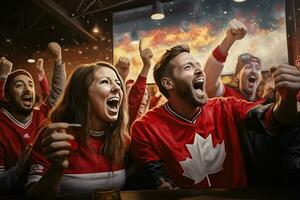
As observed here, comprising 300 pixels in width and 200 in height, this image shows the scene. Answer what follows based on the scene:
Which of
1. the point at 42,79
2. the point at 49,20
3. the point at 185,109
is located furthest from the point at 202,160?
the point at 49,20

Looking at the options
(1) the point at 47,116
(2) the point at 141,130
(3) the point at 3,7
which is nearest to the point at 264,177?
(2) the point at 141,130

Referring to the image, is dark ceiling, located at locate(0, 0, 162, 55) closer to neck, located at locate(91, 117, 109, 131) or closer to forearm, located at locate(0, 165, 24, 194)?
neck, located at locate(91, 117, 109, 131)

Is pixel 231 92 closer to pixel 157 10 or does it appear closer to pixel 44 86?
pixel 157 10

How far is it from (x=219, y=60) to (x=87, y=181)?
125cm

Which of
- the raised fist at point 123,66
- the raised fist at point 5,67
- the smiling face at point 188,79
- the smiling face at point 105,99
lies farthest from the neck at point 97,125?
the raised fist at point 5,67

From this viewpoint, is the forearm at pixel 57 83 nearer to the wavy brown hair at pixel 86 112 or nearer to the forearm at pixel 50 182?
the wavy brown hair at pixel 86 112

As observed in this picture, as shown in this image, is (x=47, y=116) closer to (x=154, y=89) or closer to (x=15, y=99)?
(x=15, y=99)

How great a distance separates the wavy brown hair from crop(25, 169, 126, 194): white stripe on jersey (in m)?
0.12

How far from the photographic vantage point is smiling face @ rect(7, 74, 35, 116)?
109 inches

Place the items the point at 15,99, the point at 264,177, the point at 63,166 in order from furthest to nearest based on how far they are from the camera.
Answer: the point at 15,99 → the point at 63,166 → the point at 264,177

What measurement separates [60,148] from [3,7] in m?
1.28

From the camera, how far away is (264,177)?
2371mm

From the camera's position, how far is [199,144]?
96.6 inches

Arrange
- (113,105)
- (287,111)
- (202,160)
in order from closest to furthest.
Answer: (287,111) < (202,160) < (113,105)
